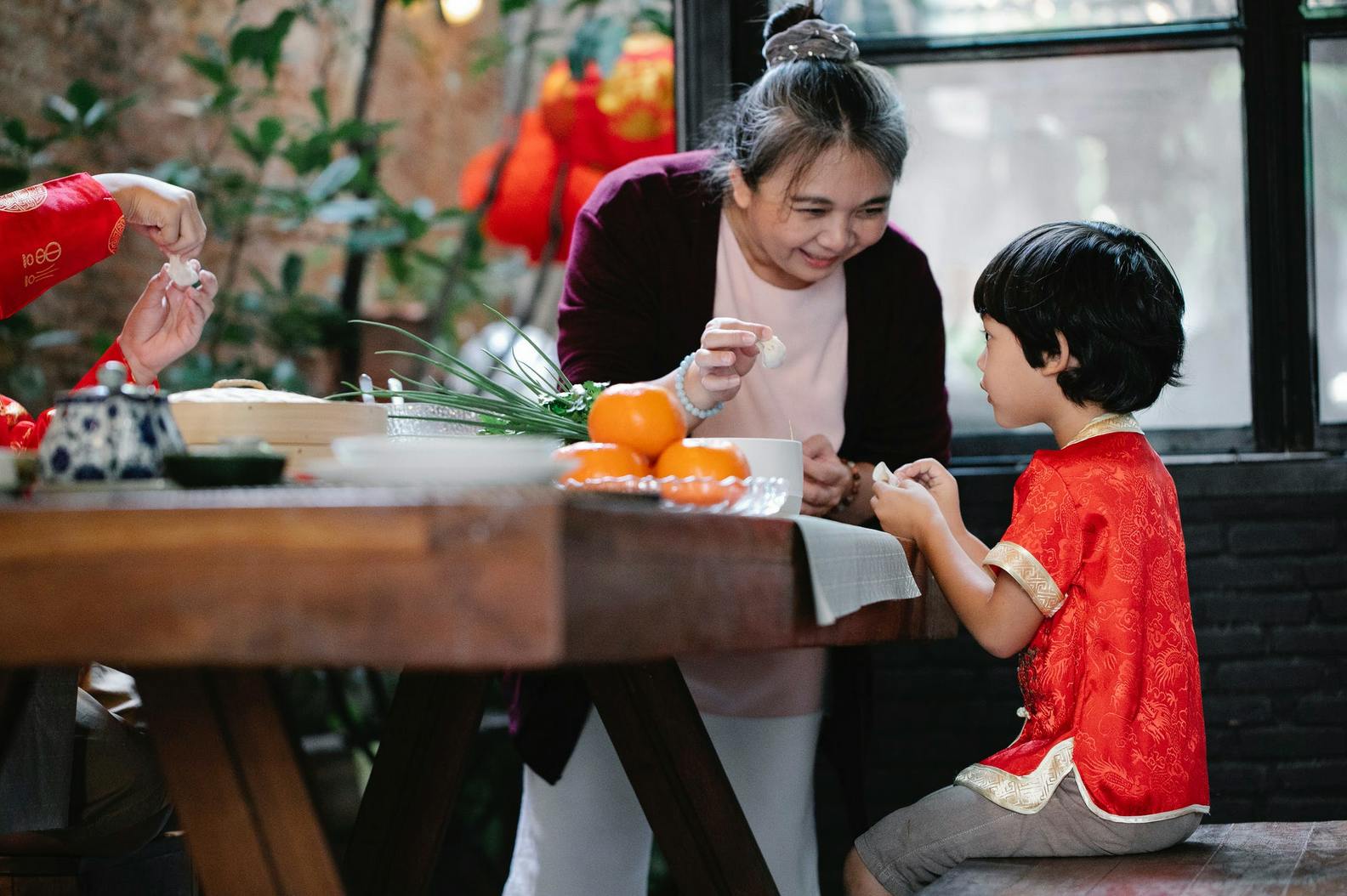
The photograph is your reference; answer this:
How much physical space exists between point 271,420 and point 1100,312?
0.98 meters

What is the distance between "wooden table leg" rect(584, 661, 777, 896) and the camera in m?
1.37

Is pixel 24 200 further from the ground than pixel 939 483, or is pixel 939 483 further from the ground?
pixel 24 200

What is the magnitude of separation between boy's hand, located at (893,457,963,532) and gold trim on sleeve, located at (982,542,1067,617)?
0.57ft

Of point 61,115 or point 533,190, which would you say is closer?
point 61,115

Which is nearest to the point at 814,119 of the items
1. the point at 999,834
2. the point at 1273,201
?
the point at 999,834

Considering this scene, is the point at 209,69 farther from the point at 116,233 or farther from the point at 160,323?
the point at 116,233

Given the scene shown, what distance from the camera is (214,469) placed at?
876mm

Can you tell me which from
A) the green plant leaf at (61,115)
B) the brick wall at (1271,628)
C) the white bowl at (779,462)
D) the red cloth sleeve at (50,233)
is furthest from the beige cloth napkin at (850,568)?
the green plant leaf at (61,115)

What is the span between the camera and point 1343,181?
2572 millimetres

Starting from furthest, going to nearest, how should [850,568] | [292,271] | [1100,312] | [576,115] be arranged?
[292,271] < [576,115] < [1100,312] < [850,568]

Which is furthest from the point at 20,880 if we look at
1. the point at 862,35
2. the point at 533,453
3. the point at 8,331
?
the point at 862,35

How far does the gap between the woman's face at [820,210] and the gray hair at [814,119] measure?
14 millimetres

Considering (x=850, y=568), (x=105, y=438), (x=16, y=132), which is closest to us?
(x=105, y=438)

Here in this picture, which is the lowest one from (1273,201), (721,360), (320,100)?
(721,360)
